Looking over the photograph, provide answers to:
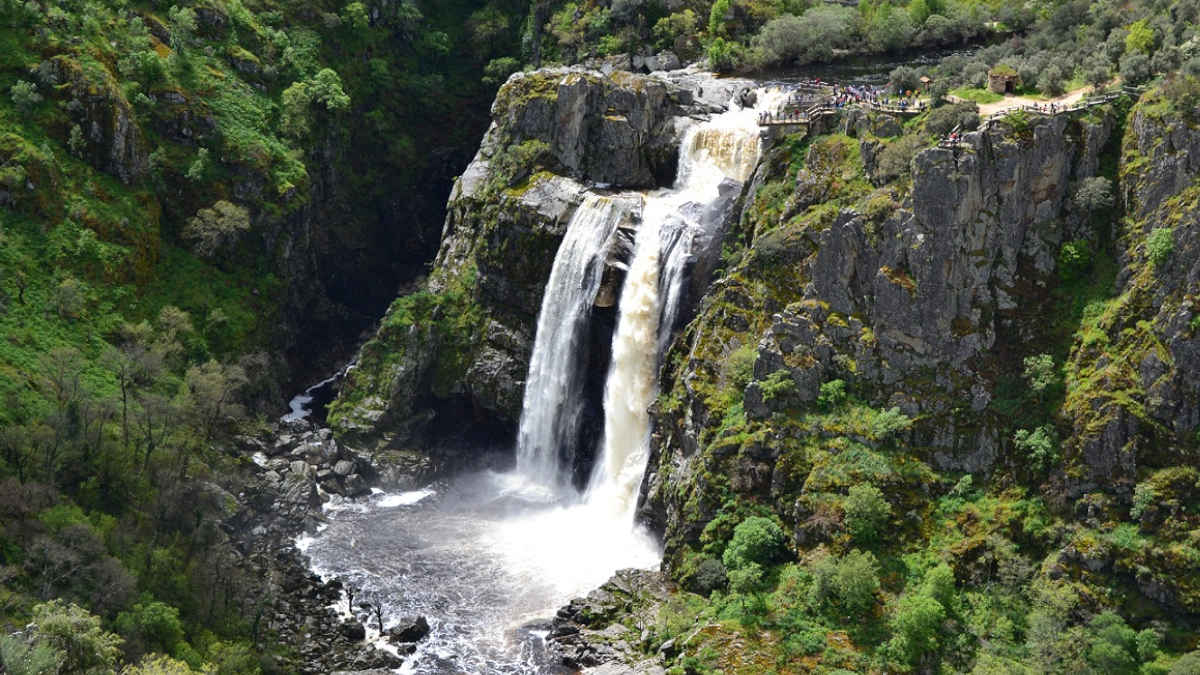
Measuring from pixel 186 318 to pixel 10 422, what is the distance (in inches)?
664

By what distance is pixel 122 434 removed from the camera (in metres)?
69.6

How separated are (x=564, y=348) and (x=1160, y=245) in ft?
128

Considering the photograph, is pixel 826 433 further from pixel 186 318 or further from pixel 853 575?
pixel 186 318

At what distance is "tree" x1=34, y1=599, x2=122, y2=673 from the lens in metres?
49.4

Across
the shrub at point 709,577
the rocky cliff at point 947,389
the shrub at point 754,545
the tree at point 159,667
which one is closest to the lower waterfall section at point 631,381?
the rocky cliff at point 947,389

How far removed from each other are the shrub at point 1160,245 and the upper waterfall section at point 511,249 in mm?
35545

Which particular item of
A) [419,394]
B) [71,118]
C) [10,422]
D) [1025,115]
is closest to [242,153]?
[71,118]

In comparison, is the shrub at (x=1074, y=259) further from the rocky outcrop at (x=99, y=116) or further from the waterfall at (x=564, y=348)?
the rocky outcrop at (x=99, y=116)

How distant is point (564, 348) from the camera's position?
260ft

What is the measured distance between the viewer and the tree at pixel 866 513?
2244 inches

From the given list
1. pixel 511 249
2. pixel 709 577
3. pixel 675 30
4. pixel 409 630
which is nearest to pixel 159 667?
pixel 409 630

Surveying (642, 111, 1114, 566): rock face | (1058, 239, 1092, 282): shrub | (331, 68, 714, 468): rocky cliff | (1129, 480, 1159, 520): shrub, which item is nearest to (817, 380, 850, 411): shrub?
(642, 111, 1114, 566): rock face

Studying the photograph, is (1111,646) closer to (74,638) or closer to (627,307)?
(627,307)

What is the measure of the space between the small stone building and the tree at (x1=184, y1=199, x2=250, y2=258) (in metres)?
54.9
